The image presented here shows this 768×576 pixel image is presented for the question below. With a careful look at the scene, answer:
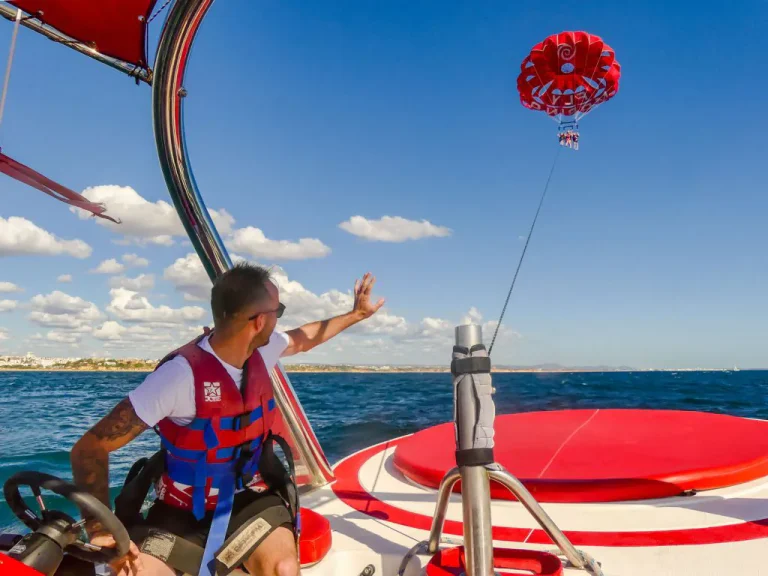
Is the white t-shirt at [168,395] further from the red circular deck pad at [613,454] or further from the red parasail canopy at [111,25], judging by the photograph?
the red parasail canopy at [111,25]

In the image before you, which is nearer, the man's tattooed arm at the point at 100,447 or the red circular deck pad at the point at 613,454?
the man's tattooed arm at the point at 100,447

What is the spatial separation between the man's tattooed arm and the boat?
205 millimetres

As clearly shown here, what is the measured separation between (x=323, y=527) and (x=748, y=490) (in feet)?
8.49

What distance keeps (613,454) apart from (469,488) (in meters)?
2.57

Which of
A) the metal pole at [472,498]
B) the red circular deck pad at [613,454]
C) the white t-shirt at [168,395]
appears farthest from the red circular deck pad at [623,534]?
the white t-shirt at [168,395]

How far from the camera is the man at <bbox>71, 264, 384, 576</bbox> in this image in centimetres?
189

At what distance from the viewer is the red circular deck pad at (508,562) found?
7.08 ft

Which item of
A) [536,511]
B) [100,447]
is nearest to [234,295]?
[100,447]

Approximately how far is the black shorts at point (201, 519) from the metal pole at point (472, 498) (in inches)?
29.0

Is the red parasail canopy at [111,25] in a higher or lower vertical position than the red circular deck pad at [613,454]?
higher

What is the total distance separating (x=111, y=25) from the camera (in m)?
3.87

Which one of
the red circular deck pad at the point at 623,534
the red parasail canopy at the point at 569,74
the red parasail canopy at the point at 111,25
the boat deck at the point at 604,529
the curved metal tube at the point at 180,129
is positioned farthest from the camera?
the red parasail canopy at the point at 569,74

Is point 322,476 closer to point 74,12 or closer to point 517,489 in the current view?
point 517,489

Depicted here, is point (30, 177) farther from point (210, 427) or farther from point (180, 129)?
point (210, 427)
